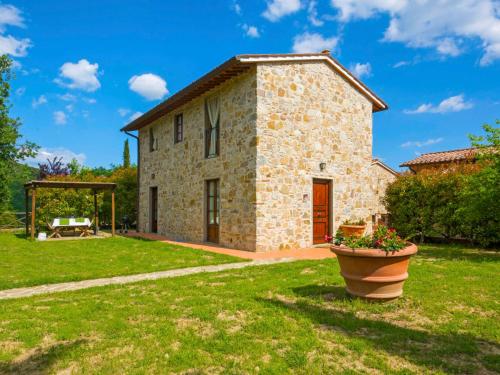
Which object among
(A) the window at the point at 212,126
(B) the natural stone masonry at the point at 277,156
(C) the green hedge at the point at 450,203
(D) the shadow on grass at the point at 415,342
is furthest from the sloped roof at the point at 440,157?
(D) the shadow on grass at the point at 415,342

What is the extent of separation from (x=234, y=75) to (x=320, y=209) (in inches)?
184

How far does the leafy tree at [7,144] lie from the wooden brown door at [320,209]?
52.7 feet

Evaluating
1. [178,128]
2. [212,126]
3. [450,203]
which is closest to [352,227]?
[450,203]

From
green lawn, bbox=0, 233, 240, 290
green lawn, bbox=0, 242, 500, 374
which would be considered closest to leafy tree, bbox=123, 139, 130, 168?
green lawn, bbox=0, 233, 240, 290

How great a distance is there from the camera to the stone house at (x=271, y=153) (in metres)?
8.88

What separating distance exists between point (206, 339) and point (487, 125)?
837 centimetres

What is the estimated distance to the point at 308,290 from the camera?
473 centimetres

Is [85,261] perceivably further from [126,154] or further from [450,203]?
[126,154]

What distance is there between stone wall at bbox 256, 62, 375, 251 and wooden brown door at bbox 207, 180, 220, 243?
221 cm

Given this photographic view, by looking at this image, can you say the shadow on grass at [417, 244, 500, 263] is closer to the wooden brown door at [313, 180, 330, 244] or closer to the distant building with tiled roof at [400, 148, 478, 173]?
the wooden brown door at [313, 180, 330, 244]

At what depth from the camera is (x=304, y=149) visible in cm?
969

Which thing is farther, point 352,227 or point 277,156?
point 352,227

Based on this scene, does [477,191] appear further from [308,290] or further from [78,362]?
[78,362]

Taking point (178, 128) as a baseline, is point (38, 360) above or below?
below
